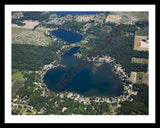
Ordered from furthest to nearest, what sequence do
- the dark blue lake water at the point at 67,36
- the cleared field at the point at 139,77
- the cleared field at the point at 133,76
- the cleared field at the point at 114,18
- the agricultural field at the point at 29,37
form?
1. the cleared field at the point at 114,18
2. the dark blue lake water at the point at 67,36
3. the agricultural field at the point at 29,37
4. the cleared field at the point at 133,76
5. the cleared field at the point at 139,77

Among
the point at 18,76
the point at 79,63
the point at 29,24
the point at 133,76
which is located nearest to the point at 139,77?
the point at 133,76

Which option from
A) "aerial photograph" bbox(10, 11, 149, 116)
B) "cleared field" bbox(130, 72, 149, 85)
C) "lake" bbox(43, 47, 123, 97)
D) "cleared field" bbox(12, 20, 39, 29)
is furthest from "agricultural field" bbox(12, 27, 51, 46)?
"cleared field" bbox(130, 72, 149, 85)

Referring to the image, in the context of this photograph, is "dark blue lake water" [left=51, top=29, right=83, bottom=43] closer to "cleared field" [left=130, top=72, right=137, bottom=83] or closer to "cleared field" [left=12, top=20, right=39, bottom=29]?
"cleared field" [left=12, top=20, right=39, bottom=29]

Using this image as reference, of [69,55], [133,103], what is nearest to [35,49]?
[69,55]

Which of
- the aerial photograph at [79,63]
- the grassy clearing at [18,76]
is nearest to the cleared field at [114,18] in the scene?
the aerial photograph at [79,63]

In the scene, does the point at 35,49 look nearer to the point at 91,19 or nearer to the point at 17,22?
the point at 17,22

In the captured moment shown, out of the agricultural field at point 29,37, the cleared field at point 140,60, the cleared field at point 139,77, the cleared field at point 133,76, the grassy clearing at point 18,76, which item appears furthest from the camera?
the agricultural field at point 29,37

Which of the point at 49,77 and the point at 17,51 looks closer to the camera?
the point at 49,77

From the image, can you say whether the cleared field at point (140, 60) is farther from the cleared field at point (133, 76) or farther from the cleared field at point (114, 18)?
the cleared field at point (114, 18)
